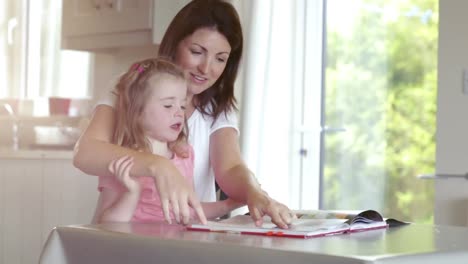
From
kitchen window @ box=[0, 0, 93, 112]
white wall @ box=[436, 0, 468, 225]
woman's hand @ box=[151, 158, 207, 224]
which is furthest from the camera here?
kitchen window @ box=[0, 0, 93, 112]

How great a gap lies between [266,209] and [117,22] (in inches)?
82.0

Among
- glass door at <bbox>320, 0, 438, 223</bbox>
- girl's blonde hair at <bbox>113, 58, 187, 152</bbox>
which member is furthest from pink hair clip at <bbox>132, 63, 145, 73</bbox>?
glass door at <bbox>320, 0, 438, 223</bbox>

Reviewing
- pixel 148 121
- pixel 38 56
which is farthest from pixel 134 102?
pixel 38 56

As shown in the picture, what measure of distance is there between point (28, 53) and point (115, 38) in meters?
0.60

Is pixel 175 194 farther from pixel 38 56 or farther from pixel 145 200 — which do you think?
pixel 38 56

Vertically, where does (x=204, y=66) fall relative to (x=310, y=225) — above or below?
above

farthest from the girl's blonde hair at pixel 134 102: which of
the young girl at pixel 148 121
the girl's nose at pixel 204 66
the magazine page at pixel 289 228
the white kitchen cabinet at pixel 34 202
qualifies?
the white kitchen cabinet at pixel 34 202

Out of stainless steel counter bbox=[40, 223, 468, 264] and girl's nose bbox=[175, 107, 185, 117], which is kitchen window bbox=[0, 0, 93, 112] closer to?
girl's nose bbox=[175, 107, 185, 117]

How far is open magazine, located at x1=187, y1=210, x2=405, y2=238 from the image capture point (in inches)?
59.5

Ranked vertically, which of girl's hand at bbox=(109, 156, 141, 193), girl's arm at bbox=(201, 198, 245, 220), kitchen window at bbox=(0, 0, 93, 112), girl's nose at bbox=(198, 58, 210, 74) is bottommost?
girl's arm at bbox=(201, 198, 245, 220)

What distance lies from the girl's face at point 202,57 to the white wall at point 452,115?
1.42 meters

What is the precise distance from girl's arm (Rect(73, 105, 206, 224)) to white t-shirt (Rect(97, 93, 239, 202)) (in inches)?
10.8

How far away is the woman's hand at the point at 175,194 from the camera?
160cm

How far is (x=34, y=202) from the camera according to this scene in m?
3.40
